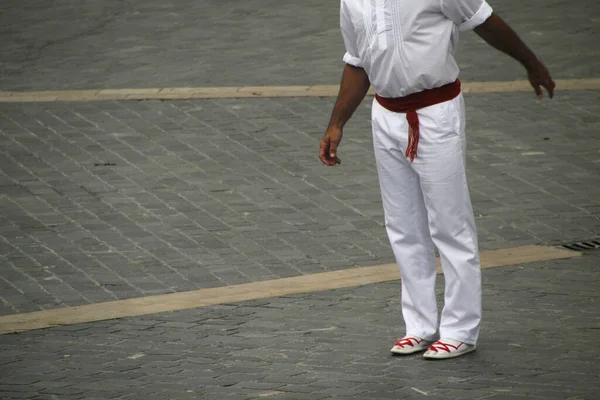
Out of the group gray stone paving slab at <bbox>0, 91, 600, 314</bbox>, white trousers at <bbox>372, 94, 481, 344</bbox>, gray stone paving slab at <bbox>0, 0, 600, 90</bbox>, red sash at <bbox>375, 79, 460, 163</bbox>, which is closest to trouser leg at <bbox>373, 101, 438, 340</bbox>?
white trousers at <bbox>372, 94, 481, 344</bbox>

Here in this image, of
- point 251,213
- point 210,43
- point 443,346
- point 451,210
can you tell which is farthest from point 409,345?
point 210,43

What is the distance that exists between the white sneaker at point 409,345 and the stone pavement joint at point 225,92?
559 centimetres

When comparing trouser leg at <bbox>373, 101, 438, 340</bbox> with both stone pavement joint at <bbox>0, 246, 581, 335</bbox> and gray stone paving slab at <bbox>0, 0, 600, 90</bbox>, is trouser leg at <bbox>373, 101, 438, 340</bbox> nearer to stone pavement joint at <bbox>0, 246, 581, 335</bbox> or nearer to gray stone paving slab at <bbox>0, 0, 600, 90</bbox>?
stone pavement joint at <bbox>0, 246, 581, 335</bbox>

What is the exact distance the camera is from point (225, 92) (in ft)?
39.0

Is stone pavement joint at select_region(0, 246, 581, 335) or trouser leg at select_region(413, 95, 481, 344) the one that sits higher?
trouser leg at select_region(413, 95, 481, 344)

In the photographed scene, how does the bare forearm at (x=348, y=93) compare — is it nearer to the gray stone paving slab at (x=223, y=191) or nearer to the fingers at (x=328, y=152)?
the fingers at (x=328, y=152)

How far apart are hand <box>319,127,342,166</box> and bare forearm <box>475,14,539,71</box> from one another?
0.81 meters

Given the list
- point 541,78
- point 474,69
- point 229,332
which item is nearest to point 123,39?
point 474,69

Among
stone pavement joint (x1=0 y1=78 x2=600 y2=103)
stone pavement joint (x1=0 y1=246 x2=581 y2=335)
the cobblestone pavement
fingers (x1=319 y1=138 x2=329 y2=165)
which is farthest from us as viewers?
stone pavement joint (x1=0 y1=78 x2=600 y2=103)

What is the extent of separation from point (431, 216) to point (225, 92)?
6.06 metres

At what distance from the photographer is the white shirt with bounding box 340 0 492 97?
5766 millimetres

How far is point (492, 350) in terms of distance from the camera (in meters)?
6.21

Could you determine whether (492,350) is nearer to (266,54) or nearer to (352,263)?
(352,263)

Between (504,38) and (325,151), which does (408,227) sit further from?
(504,38)
